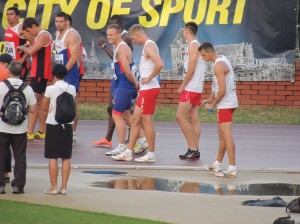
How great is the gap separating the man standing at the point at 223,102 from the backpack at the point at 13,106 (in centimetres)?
311

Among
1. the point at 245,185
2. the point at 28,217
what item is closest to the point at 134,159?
the point at 245,185

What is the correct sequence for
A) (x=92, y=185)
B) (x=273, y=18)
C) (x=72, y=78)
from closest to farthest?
(x=92, y=185) → (x=72, y=78) → (x=273, y=18)

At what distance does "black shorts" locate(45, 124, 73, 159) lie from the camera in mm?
14133

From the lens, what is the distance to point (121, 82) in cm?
1806

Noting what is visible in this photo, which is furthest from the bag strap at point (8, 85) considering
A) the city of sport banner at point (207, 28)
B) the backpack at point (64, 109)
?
the city of sport banner at point (207, 28)

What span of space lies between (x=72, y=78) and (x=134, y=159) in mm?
2184

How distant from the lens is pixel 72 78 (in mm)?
19172

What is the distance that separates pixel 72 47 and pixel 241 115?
6.49 m

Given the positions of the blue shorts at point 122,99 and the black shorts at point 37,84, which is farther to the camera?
the black shorts at point 37,84

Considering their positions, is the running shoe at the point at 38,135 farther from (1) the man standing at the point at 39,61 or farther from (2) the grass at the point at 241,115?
(2) the grass at the point at 241,115

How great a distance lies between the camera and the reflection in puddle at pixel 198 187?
14883 millimetres

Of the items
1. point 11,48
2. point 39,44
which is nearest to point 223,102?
point 39,44

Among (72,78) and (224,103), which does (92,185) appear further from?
(72,78)

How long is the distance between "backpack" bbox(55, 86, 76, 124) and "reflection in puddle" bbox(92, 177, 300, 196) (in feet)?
4.45
